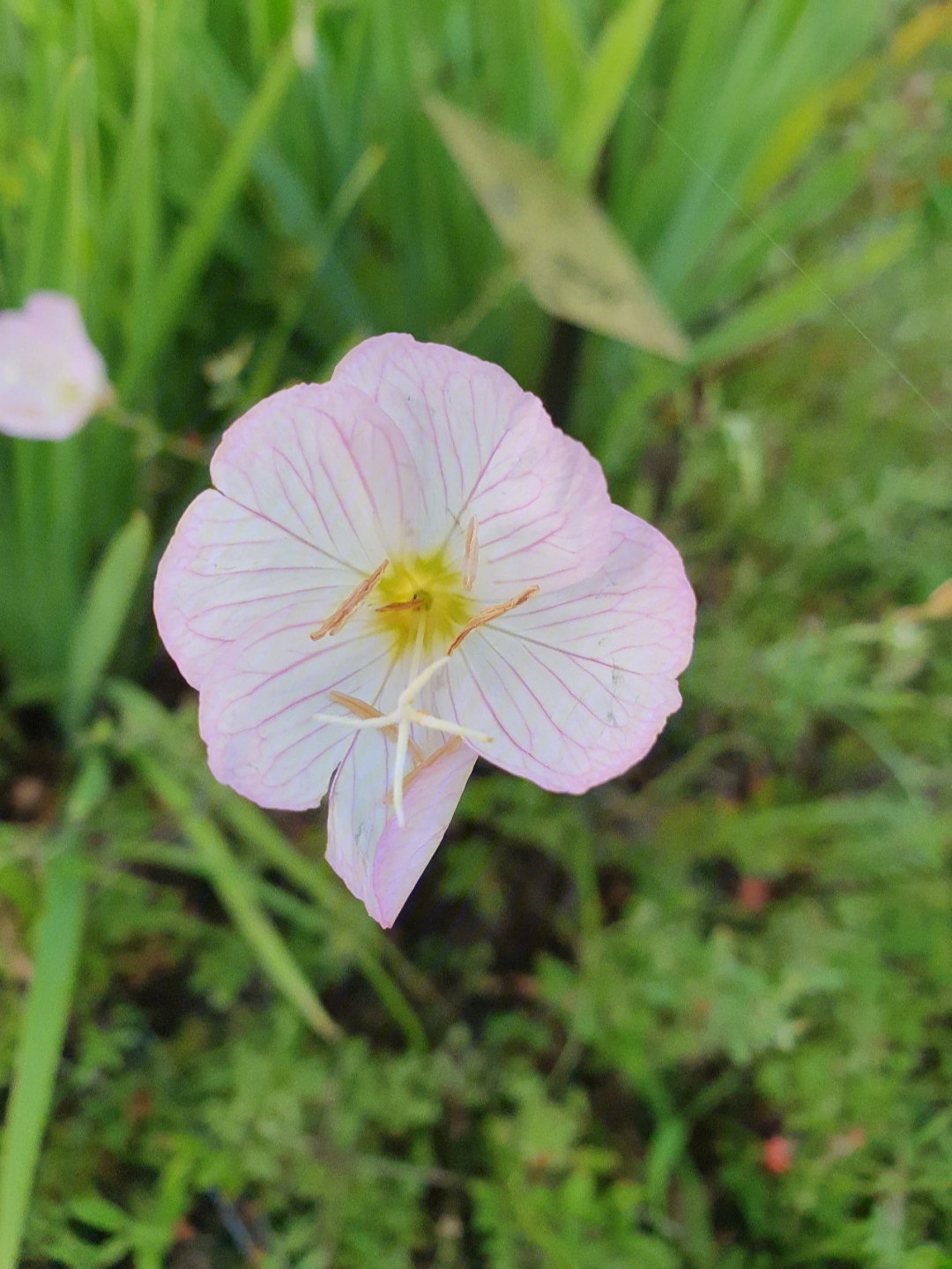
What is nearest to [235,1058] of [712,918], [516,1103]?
[516,1103]

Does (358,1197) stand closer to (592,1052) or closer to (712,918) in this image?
(592,1052)

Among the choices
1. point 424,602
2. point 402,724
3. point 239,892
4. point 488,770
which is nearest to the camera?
point 402,724

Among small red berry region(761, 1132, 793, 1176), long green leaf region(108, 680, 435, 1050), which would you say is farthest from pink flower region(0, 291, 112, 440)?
small red berry region(761, 1132, 793, 1176)

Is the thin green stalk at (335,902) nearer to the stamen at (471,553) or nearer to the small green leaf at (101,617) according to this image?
the small green leaf at (101,617)

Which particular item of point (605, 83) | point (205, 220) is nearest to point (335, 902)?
point (205, 220)

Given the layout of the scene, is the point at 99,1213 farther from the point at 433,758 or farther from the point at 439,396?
the point at 439,396

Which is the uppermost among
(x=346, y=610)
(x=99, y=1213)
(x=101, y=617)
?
(x=346, y=610)

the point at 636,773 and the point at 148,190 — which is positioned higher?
the point at 148,190

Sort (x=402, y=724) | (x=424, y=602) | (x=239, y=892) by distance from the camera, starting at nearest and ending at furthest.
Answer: (x=402, y=724) → (x=424, y=602) → (x=239, y=892)
